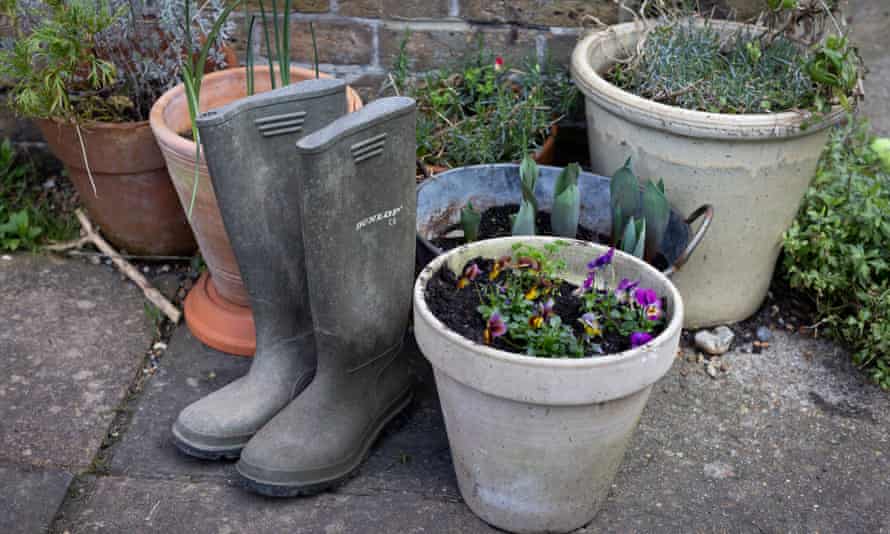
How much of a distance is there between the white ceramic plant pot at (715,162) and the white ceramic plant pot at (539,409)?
45cm

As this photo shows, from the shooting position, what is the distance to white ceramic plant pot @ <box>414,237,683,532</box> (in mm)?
1644

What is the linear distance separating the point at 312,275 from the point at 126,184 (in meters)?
1.01

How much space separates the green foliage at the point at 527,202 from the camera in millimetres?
2125

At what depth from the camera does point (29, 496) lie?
2020 millimetres

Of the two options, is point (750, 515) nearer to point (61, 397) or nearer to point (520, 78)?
point (520, 78)

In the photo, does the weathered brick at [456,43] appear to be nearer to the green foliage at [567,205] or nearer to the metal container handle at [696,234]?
the green foliage at [567,205]

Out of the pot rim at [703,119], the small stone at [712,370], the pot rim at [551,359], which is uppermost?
the pot rim at [703,119]

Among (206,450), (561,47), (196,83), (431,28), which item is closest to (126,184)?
(196,83)

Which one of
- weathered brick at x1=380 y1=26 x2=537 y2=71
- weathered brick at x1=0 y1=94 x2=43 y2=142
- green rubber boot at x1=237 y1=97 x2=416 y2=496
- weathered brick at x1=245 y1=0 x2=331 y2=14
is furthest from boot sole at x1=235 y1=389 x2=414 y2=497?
weathered brick at x1=0 y1=94 x2=43 y2=142

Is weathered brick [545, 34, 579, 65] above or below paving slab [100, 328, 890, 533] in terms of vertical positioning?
above

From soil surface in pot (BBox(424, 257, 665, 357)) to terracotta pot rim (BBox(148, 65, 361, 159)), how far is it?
0.60 m

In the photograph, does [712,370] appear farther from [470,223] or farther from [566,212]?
[470,223]

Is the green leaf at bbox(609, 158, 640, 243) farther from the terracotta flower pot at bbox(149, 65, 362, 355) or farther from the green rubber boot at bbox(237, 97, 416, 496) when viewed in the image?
the terracotta flower pot at bbox(149, 65, 362, 355)

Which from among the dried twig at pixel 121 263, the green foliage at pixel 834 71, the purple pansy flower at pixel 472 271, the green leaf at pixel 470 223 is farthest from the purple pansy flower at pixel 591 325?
the dried twig at pixel 121 263
